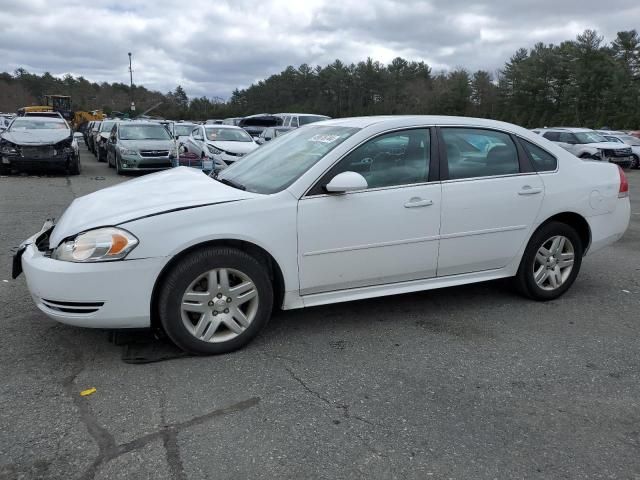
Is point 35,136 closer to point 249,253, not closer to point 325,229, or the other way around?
point 249,253

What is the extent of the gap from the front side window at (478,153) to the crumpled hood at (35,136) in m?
12.8

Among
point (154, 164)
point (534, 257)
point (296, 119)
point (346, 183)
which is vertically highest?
point (296, 119)

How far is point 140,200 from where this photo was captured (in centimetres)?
372

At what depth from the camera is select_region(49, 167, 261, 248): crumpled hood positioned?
3449 millimetres

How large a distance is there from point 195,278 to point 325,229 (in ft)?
3.05

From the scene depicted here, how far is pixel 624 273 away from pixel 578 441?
3644 mm

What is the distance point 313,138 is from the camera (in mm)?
4355

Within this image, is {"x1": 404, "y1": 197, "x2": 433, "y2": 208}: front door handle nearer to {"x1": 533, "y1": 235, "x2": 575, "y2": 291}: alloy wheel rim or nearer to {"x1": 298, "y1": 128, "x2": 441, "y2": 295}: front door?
{"x1": 298, "y1": 128, "x2": 441, "y2": 295}: front door

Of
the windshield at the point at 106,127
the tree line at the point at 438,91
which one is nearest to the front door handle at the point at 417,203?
the windshield at the point at 106,127

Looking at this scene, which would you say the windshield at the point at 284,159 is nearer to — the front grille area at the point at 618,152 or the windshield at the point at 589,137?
the front grille area at the point at 618,152

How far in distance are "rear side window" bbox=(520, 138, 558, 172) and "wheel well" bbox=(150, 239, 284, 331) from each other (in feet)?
7.91

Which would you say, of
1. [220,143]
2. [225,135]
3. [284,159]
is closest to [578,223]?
[284,159]

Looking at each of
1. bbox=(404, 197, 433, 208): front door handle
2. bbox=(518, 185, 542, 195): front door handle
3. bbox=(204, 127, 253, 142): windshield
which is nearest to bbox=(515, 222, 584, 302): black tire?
bbox=(518, 185, 542, 195): front door handle

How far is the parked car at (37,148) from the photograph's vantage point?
45.4ft
